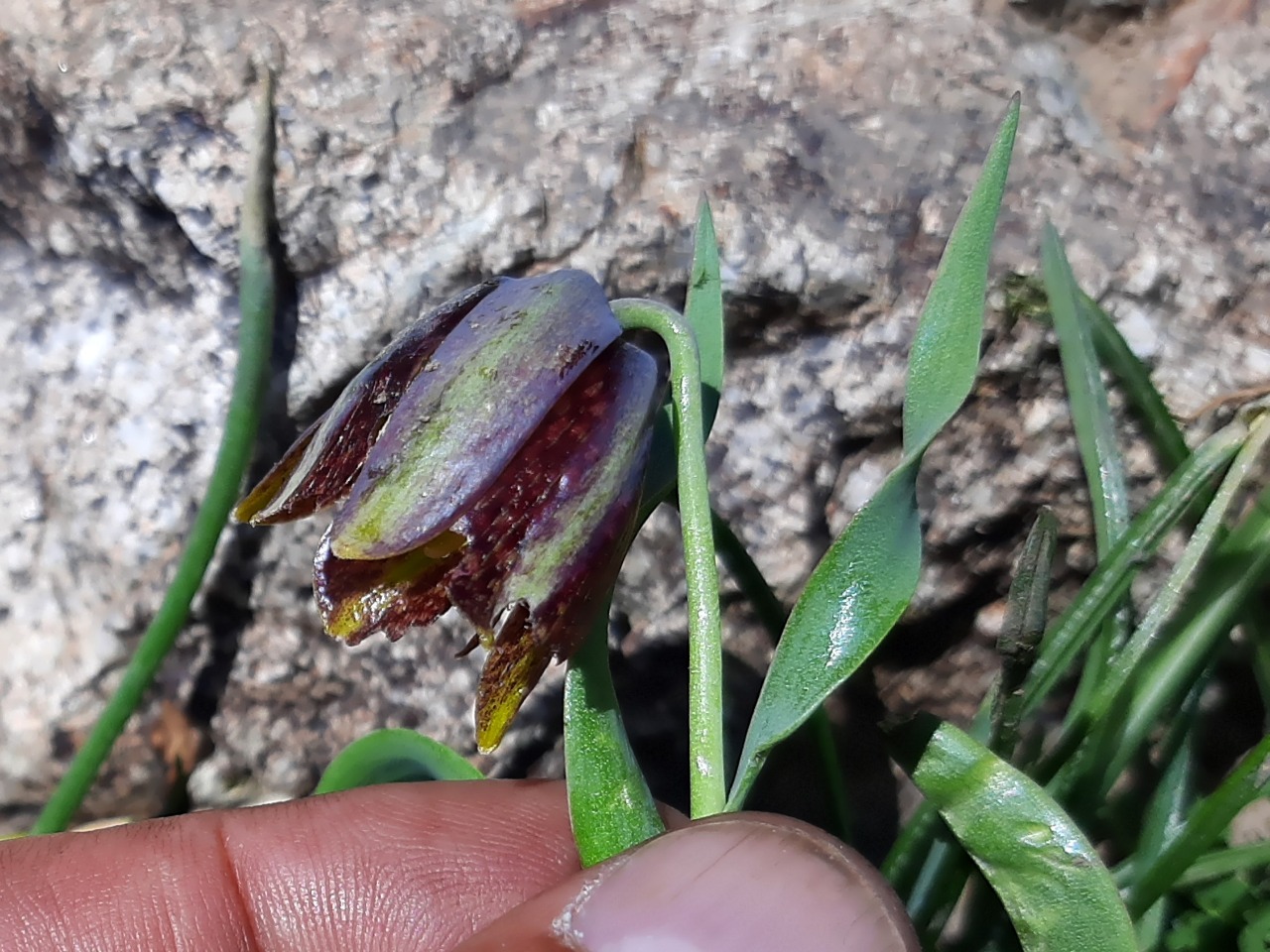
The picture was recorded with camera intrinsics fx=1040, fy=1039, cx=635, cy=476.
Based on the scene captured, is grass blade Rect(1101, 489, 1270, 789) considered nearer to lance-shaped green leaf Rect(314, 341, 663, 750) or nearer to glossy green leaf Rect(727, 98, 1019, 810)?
glossy green leaf Rect(727, 98, 1019, 810)

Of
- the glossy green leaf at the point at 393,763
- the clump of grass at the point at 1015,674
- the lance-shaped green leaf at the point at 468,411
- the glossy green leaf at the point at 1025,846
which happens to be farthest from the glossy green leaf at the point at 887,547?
the glossy green leaf at the point at 393,763

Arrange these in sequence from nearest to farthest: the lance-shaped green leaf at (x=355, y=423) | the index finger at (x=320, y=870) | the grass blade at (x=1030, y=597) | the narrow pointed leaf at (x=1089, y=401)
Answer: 1. the grass blade at (x=1030, y=597)
2. the lance-shaped green leaf at (x=355, y=423)
3. the narrow pointed leaf at (x=1089, y=401)
4. the index finger at (x=320, y=870)

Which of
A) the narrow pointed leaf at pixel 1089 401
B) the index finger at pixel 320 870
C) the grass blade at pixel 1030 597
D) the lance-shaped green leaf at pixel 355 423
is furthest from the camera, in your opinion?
the index finger at pixel 320 870

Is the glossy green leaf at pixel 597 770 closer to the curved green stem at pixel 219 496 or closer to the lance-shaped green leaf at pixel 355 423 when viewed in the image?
the lance-shaped green leaf at pixel 355 423

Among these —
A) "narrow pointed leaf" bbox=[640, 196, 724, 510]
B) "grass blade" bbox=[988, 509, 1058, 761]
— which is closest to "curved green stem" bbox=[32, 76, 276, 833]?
"narrow pointed leaf" bbox=[640, 196, 724, 510]

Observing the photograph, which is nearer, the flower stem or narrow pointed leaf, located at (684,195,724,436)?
the flower stem

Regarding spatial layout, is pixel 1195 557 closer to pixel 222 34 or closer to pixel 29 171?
pixel 222 34

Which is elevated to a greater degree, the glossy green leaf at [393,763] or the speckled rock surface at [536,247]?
the speckled rock surface at [536,247]

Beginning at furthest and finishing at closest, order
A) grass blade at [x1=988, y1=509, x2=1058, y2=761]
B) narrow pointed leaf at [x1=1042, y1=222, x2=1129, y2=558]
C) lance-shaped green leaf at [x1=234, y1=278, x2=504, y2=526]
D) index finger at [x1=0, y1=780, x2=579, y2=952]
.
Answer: index finger at [x1=0, y1=780, x2=579, y2=952] < narrow pointed leaf at [x1=1042, y1=222, x2=1129, y2=558] < lance-shaped green leaf at [x1=234, y1=278, x2=504, y2=526] < grass blade at [x1=988, y1=509, x2=1058, y2=761]
